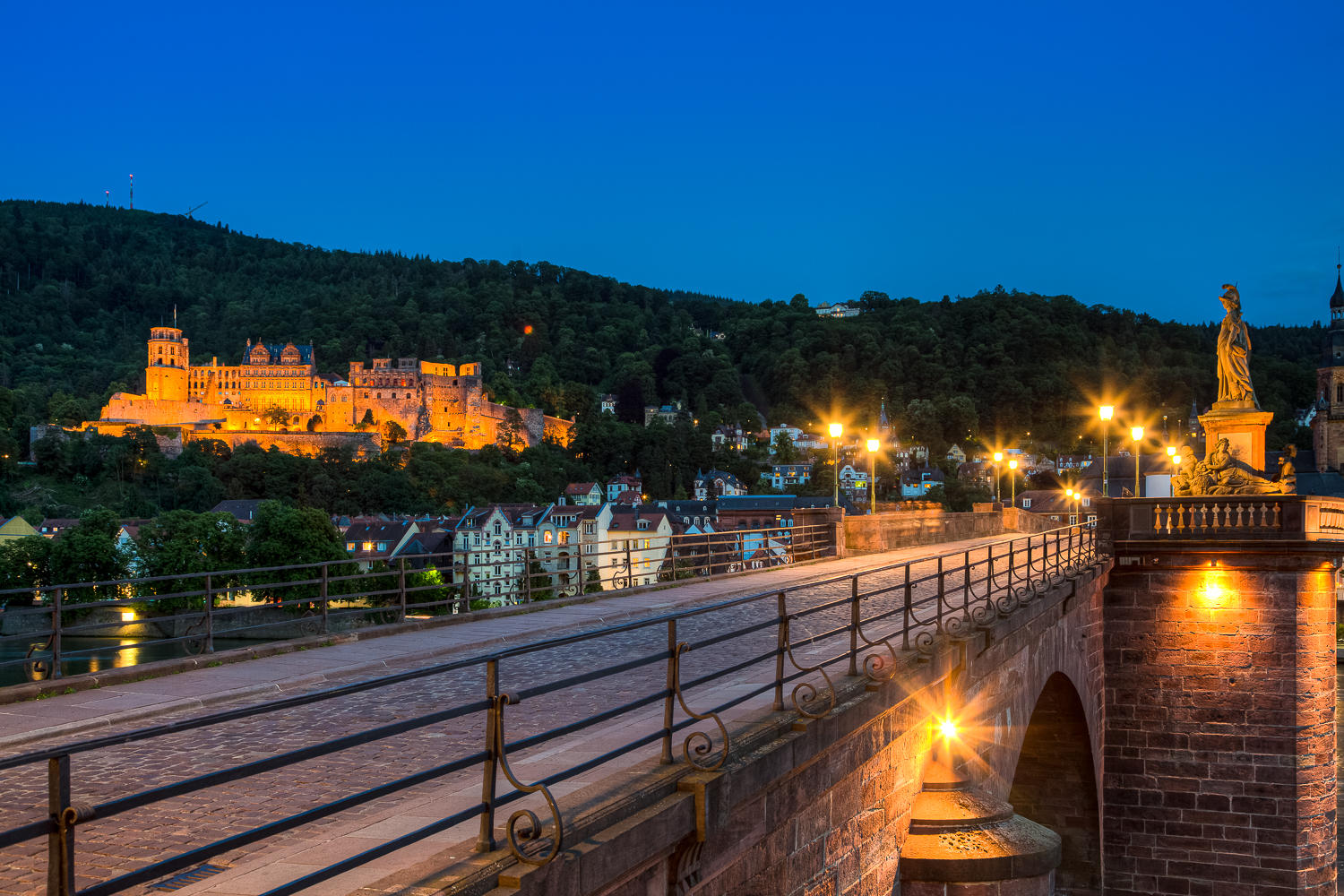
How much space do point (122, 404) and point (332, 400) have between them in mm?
27590

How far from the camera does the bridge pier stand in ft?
59.6

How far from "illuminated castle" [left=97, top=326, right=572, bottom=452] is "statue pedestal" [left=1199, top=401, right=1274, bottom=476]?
13252 cm

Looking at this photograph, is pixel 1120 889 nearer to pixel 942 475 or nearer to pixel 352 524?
pixel 352 524

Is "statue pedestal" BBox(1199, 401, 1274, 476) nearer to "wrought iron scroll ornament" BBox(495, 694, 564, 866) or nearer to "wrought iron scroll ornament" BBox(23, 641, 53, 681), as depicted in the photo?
"wrought iron scroll ornament" BBox(23, 641, 53, 681)

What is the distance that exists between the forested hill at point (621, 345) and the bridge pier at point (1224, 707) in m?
124

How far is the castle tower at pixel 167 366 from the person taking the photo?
15275 centimetres

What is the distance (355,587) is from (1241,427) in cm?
3071

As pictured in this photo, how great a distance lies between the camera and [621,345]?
19688cm

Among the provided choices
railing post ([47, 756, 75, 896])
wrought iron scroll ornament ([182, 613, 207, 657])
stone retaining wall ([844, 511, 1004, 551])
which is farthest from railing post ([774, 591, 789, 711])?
stone retaining wall ([844, 511, 1004, 551])

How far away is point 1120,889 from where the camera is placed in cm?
1866

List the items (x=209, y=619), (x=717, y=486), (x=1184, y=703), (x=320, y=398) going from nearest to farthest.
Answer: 1. (x=209, y=619)
2. (x=1184, y=703)
3. (x=717, y=486)
4. (x=320, y=398)

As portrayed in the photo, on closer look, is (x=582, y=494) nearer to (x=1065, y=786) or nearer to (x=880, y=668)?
(x=1065, y=786)

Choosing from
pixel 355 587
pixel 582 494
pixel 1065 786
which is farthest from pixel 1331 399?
pixel 1065 786

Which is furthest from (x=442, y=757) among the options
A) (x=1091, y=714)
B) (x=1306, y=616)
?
(x=1306, y=616)
